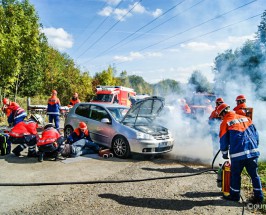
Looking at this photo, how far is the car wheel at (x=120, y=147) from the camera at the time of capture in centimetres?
738

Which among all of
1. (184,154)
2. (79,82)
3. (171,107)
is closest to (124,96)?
(171,107)

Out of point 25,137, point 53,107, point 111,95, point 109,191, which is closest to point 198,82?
point 111,95

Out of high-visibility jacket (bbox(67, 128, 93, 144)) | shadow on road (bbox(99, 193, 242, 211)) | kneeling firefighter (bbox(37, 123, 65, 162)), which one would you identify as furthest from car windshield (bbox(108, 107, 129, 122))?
shadow on road (bbox(99, 193, 242, 211))

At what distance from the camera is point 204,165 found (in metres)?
7.06

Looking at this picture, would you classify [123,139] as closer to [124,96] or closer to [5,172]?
[5,172]

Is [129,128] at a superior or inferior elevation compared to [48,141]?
superior

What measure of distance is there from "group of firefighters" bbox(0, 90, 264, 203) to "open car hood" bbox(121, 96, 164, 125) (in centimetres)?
150

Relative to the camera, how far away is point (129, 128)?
743cm

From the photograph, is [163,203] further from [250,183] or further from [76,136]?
[76,136]

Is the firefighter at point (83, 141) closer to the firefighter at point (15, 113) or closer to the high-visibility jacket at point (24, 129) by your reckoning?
the high-visibility jacket at point (24, 129)

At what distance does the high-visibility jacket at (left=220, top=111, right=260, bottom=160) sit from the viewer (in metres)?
4.36

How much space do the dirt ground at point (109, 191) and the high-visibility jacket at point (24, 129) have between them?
0.77m

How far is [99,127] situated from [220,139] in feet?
14.9

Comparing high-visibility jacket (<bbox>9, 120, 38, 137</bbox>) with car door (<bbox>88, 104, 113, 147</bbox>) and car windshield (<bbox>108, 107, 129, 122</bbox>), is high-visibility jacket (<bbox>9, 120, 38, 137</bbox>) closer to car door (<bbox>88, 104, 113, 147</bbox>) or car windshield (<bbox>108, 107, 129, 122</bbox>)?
car door (<bbox>88, 104, 113, 147</bbox>)
